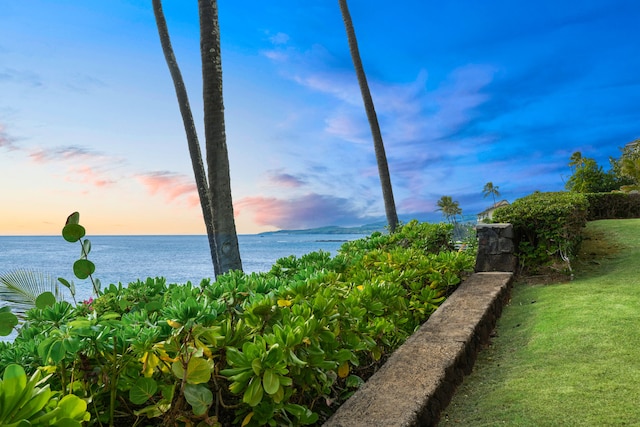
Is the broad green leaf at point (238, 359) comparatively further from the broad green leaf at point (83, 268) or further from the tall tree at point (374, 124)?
the tall tree at point (374, 124)

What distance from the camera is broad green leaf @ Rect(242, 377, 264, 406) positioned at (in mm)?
1547

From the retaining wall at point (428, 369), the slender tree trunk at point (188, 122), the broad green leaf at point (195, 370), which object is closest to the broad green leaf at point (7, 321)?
the broad green leaf at point (195, 370)

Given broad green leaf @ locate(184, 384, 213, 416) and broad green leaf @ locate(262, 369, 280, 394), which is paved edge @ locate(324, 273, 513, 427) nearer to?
broad green leaf @ locate(262, 369, 280, 394)

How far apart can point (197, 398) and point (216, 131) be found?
486cm

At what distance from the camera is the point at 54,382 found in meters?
1.59

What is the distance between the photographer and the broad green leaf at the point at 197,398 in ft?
4.83

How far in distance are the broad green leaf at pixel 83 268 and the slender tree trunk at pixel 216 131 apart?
3317 mm

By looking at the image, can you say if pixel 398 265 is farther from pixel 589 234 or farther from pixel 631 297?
pixel 589 234

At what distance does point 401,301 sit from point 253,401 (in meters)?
1.99

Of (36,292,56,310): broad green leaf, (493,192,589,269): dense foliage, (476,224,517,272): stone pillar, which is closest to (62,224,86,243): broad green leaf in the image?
(36,292,56,310): broad green leaf

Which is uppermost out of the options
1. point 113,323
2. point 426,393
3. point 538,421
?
point 113,323

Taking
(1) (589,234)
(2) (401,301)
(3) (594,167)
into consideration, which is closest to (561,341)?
(2) (401,301)

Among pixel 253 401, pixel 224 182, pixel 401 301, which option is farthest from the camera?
pixel 224 182


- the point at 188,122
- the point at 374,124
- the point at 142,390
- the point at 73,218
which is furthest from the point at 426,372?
the point at 188,122
